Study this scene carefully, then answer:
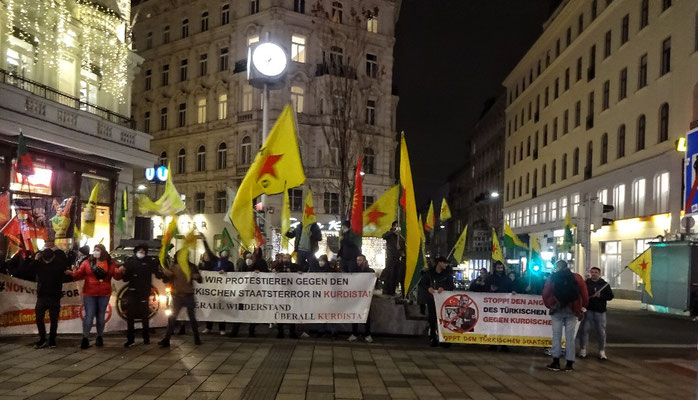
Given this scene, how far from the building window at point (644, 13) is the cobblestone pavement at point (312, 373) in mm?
24863

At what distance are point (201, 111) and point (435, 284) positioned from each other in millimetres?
39830

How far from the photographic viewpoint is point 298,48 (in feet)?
151

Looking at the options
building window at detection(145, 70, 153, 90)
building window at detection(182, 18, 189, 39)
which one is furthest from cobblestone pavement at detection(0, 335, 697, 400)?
building window at detection(145, 70, 153, 90)

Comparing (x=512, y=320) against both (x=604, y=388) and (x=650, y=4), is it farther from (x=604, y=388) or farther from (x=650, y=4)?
(x=650, y=4)

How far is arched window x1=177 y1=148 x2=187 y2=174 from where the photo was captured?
50.2 meters

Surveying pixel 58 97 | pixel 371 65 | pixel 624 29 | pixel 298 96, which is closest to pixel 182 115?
pixel 298 96

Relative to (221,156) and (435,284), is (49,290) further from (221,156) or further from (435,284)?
(221,156)

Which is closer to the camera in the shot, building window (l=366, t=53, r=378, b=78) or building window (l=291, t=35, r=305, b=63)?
building window (l=291, t=35, r=305, b=63)

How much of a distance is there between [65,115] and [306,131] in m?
24.0

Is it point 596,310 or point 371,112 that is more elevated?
point 371,112

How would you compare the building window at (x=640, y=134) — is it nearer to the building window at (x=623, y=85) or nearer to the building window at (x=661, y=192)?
the building window at (x=623, y=85)

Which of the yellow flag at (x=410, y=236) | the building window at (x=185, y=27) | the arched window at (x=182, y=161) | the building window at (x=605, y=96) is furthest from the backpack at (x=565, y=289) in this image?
the building window at (x=185, y=27)

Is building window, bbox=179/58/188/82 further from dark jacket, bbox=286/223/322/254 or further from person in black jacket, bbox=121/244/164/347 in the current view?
person in black jacket, bbox=121/244/164/347

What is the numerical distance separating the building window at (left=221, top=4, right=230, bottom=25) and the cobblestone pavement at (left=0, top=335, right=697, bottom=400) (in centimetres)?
3910
